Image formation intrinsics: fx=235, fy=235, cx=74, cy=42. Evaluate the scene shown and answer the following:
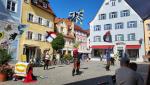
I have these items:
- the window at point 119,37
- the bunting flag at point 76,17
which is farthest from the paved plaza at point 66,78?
Answer: the window at point 119,37

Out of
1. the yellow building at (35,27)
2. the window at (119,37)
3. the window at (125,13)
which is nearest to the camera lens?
the yellow building at (35,27)

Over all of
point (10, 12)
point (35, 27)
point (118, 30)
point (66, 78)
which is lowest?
point (66, 78)

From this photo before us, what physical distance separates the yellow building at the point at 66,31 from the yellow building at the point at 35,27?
24.1ft

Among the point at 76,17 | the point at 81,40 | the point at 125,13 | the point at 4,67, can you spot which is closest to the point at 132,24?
the point at 125,13

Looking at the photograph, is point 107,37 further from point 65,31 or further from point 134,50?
point 65,31

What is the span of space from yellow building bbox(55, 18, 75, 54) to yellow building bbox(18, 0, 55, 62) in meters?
7.36

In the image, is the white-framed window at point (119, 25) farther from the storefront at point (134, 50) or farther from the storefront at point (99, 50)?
the storefront at point (134, 50)

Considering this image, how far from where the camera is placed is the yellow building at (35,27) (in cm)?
3370

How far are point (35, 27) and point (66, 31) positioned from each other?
17150 mm

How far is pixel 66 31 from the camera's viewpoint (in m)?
53.1

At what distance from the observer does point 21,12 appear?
32750mm

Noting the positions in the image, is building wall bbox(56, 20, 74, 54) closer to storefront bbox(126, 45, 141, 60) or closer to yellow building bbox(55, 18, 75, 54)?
yellow building bbox(55, 18, 75, 54)

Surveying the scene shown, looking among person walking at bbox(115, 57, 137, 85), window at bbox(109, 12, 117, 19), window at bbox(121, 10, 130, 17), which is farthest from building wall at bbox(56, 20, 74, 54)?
person walking at bbox(115, 57, 137, 85)

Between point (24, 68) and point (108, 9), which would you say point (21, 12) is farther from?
point (108, 9)
